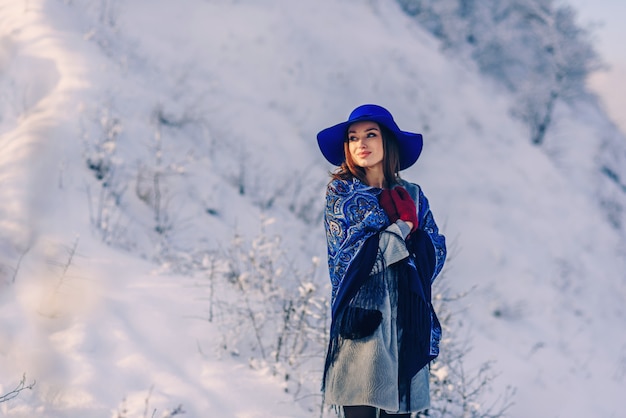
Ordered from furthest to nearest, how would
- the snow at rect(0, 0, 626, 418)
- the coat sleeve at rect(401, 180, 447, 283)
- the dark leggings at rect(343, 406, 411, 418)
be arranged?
the snow at rect(0, 0, 626, 418) → the coat sleeve at rect(401, 180, 447, 283) → the dark leggings at rect(343, 406, 411, 418)

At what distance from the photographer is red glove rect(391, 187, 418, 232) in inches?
83.8

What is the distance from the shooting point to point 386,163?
2303 millimetres

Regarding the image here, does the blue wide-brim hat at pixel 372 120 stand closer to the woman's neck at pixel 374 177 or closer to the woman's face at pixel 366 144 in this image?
the woman's face at pixel 366 144

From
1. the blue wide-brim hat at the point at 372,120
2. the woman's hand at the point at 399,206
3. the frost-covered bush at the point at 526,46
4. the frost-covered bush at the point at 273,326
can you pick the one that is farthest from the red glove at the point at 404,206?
the frost-covered bush at the point at 526,46

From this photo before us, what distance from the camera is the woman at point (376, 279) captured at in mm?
2023

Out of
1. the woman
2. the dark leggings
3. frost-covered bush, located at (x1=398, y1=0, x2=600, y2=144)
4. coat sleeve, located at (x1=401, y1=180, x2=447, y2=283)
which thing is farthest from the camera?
frost-covered bush, located at (x1=398, y1=0, x2=600, y2=144)

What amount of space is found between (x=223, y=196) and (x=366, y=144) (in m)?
4.49

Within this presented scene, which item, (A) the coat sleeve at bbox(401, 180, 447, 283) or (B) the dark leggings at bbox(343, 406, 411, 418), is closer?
(B) the dark leggings at bbox(343, 406, 411, 418)

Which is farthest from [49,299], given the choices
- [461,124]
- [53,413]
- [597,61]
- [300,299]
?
[597,61]

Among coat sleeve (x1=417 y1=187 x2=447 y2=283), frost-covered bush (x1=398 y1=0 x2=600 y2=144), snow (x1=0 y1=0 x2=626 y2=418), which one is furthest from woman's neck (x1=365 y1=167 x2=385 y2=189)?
frost-covered bush (x1=398 y1=0 x2=600 y2=144)

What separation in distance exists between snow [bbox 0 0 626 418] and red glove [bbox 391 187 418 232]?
150cm

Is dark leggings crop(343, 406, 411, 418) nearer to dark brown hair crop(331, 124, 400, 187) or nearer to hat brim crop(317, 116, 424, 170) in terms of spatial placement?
dark brown hair crop(331, 124, 400, 187)

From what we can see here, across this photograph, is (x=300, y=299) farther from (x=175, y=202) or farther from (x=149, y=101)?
(x=149, y=101)

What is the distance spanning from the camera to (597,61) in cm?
2030
